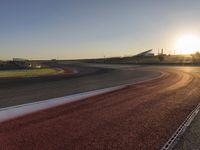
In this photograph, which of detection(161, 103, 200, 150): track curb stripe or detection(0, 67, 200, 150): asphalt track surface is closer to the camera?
detection(161, 103, 200, 150): track curb stripe

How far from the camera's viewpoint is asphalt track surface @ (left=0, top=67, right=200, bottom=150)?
6879mm

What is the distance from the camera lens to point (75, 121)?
9.16 metres

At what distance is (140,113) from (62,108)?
3.25m

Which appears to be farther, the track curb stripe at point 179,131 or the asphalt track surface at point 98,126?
the asphalt track surface at point 98,126

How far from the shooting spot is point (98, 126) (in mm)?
8555

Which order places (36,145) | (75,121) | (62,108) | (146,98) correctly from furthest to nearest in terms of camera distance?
(146,98)
(62,108)
(75,121)
(36,145)

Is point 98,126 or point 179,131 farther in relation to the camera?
point 98,126

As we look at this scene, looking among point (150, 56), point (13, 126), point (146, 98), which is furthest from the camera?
point (150, 56)

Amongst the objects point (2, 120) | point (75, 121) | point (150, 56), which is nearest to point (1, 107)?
point (2, 120)

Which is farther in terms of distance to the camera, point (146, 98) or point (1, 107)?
point (146, 98)

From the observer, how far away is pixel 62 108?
38.0 feet

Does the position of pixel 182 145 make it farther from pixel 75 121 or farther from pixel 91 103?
pixel 91 103

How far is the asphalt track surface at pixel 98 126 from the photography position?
6.88 meters

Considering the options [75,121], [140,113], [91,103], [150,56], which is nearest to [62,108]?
[91,103]
